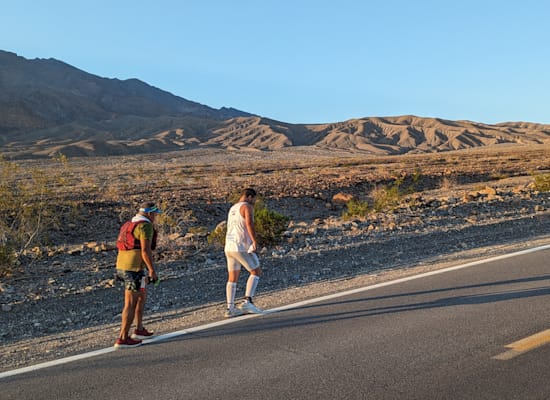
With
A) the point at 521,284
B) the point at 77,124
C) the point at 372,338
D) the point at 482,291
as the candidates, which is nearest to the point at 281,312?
the point at 372,338

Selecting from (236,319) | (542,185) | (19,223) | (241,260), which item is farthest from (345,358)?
(542,185)

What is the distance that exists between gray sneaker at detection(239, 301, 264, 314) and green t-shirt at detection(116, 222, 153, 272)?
1527mm

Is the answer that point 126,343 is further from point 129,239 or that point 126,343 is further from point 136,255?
point 129,239

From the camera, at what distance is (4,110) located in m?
127

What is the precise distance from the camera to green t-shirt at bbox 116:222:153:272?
5973 mm

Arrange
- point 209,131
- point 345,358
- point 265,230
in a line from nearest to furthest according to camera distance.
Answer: point 345,358
point 265,230
point 209,131

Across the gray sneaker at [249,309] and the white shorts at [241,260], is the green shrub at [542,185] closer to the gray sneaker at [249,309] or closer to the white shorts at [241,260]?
the white shorts at [241,260]

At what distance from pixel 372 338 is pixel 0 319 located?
509cm

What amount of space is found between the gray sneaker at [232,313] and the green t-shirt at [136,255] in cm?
136

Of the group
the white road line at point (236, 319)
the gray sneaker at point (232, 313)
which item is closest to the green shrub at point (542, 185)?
the white road line at point (236, 319)

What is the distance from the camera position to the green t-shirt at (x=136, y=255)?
19.6 feet

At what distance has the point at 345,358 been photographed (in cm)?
509

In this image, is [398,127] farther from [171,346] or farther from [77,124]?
[171,346]

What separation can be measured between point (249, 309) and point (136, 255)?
65.8 inches
